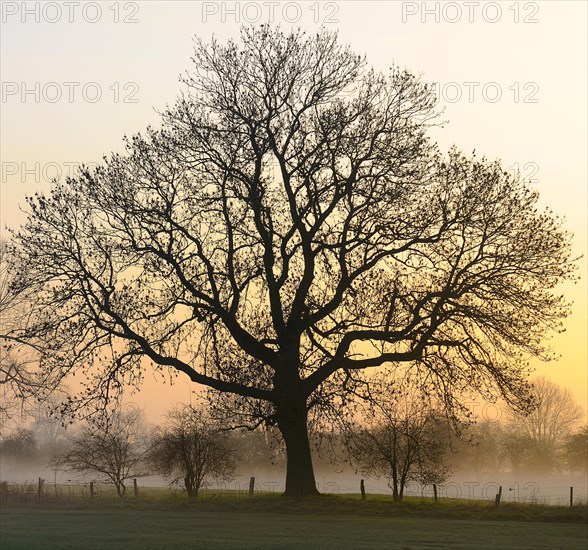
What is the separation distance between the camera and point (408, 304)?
34500 mm

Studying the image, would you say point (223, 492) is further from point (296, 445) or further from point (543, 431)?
point (543, 431)

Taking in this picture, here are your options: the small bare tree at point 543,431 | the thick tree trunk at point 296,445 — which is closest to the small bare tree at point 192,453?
the thick tree trunk at point 296,445

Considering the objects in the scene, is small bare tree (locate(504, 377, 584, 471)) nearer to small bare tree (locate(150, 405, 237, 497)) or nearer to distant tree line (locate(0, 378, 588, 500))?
distant tree line (locate(0, 378, 588, 500))

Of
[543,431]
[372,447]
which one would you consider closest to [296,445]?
[372,447]

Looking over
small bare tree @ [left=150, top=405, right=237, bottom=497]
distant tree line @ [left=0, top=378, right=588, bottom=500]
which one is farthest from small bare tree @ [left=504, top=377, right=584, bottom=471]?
small bare tree @ [left=150, top=405, right=237, bottom=497]

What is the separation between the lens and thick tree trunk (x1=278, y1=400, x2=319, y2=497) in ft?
114

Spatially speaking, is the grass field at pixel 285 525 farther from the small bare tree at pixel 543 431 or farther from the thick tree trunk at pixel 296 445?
the small bare tree at pixel 543 431

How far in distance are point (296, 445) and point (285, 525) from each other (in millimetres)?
7738

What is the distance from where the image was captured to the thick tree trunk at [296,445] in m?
34.6

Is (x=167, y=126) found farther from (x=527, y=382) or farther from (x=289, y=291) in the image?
(x=527, y=382)

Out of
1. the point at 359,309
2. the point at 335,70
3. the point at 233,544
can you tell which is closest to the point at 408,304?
the point at 359,309

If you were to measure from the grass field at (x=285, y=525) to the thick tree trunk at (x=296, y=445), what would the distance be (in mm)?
1045

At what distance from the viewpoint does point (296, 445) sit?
114ft

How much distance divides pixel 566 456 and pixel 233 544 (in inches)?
2808
